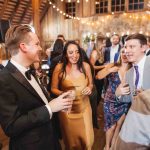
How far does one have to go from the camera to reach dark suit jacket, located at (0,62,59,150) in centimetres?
137

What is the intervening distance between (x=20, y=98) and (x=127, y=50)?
1.29 metres

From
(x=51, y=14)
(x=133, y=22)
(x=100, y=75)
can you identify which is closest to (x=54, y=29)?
(x=51, y=14)

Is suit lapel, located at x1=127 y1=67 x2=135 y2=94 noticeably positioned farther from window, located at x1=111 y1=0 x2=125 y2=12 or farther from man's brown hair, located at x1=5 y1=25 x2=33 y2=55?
window, located at x1=111 y1=0 x2=125 y2=12

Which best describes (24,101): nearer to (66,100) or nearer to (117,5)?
(66,100)

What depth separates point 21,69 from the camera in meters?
1.50

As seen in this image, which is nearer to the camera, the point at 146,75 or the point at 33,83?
the point at 33,83

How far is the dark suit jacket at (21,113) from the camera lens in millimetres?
1372

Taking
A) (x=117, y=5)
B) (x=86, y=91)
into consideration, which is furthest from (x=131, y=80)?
(x=117, y=5)

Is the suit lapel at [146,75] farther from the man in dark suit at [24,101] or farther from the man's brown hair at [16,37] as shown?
the man's brown hair at [16,37]

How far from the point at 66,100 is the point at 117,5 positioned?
12.4 metres

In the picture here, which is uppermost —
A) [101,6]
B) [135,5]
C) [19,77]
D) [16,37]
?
[101,6]

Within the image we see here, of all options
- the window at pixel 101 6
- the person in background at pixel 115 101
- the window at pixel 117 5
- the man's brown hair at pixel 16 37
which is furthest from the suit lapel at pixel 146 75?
the window at pixel 101 6

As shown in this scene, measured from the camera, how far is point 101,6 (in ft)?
44.0

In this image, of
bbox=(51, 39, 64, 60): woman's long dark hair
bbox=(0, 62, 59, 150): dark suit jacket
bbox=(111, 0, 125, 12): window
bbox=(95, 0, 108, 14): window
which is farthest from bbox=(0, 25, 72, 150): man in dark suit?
bbox=(95, 0, 108, 14): window
